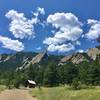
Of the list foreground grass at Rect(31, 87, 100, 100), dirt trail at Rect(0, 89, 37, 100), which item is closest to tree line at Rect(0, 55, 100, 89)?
dirt trail at Rect(0, 89, 37, 100)

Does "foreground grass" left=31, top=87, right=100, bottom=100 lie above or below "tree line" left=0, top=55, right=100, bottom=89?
below

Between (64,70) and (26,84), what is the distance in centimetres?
3351

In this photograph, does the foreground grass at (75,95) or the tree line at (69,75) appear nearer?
the foreground grass at (75,95)

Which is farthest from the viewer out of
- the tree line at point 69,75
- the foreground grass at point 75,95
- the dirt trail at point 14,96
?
the tree line at point 69,75

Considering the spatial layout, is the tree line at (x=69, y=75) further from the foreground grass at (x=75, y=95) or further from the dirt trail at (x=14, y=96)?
the foreground grass at (x=75, y=95)

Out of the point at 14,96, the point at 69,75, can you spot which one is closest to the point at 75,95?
the point at 14,96

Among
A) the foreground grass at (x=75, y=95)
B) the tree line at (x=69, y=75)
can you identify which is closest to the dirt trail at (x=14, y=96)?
the foreground grass at (x=75, y=95)

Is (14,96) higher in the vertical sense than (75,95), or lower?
higher

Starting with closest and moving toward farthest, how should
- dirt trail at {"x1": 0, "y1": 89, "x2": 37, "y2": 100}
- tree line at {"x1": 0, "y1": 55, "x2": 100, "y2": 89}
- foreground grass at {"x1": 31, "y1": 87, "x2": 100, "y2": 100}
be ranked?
foreground grass at {"x1": 31, "y1": 87, "x2": 100, "y2": 100} → dirt trail at {"x1": 0, "y1": 89, "x2": 37, "y2": 100} → tree line at {"x1": 0, "y1": 55, "x2": 100, "y2": 89}

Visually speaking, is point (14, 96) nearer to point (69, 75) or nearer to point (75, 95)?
point (75, 95)

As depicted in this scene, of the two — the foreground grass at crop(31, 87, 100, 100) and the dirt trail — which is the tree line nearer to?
the dirt trail

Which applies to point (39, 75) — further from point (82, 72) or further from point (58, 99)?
point (58, 99)

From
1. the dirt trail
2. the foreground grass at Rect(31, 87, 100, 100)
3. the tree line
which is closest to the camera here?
the foreground grass at Rect(31, 87, 100, 100)

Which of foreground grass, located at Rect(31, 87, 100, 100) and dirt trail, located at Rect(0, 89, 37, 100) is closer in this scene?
foreground grass, located at Rect(31, 87, 100, 100)
